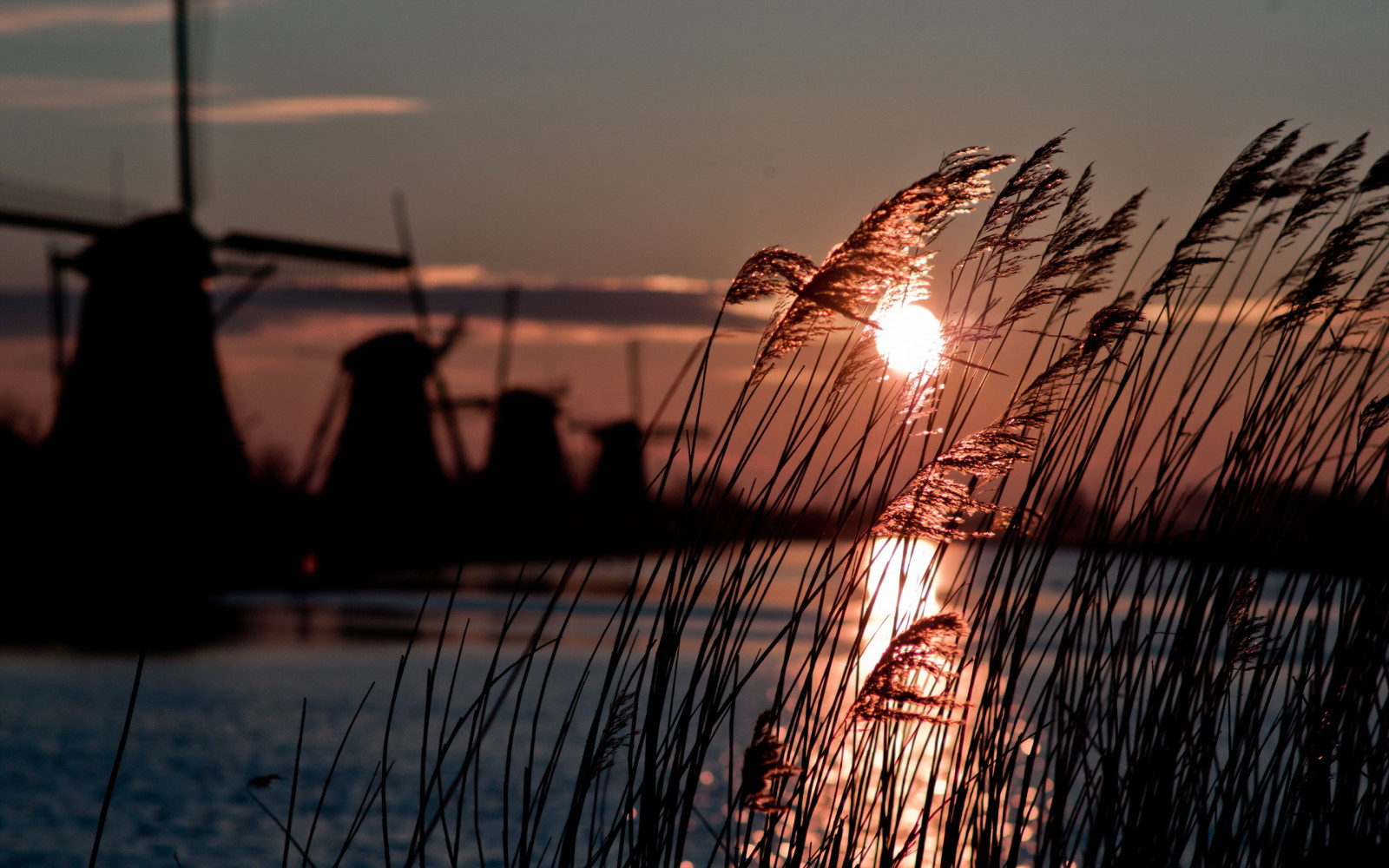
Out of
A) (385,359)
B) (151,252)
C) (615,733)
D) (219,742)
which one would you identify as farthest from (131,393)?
(615,733)

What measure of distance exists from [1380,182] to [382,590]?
3660 centimetres

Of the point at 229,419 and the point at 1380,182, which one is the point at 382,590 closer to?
the point at 229,419

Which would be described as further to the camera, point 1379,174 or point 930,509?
point 1379,174

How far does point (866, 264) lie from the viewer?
2137 millimetres

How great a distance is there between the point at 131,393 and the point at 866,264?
25117 mm

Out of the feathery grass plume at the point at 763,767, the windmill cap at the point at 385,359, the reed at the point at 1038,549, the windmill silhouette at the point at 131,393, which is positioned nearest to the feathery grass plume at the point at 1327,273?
the reed at the point at 1038,549

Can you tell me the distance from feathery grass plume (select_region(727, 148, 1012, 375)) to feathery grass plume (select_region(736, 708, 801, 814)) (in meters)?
0.62

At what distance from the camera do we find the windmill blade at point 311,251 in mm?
27328

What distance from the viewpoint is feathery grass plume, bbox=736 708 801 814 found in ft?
6.98

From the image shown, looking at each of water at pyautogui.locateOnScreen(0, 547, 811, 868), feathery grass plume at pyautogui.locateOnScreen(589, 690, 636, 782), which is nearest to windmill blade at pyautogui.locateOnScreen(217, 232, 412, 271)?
water at pyautogui.locateOnScreen(0, 547, 811, 868)

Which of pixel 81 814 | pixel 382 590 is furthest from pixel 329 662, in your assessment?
pixel 382 590

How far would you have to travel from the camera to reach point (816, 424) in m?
2.44

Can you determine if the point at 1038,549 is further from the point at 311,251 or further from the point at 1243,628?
the point at 311,251

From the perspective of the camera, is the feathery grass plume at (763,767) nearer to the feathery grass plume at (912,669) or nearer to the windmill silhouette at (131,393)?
the feathery grass plume at (912,669)
